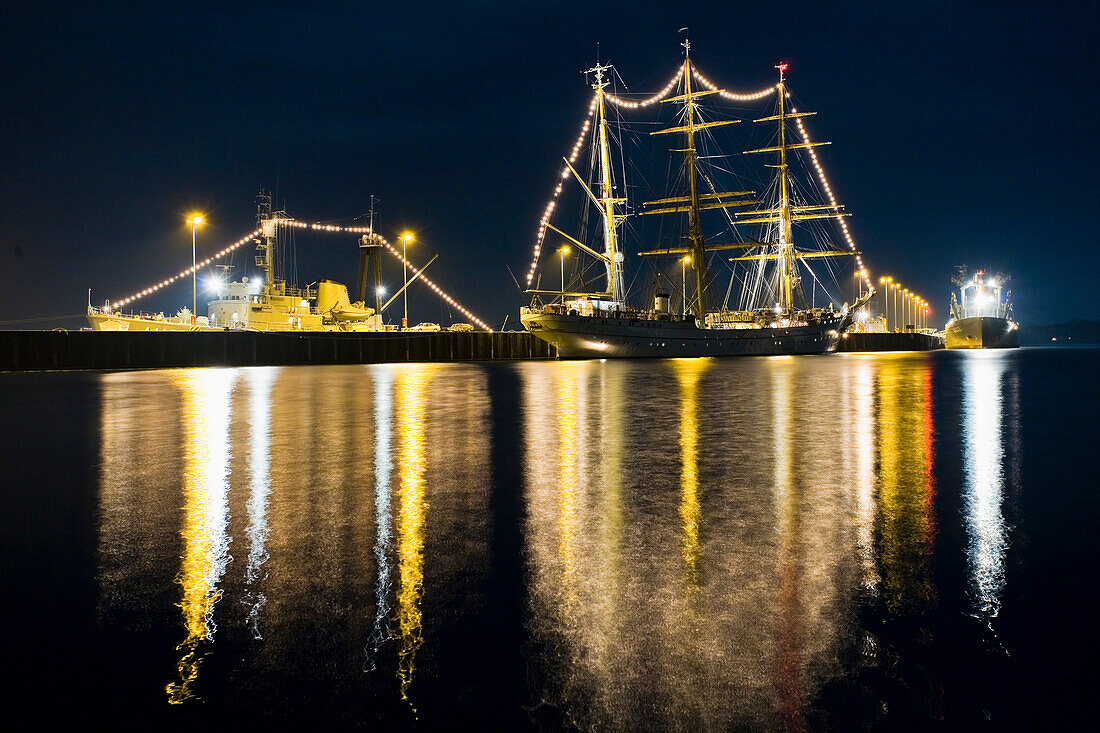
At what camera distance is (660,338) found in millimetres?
79438

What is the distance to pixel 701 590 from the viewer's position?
4.78m

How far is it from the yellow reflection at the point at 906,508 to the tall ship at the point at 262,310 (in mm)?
58618

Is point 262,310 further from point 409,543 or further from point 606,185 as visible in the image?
point 409,543

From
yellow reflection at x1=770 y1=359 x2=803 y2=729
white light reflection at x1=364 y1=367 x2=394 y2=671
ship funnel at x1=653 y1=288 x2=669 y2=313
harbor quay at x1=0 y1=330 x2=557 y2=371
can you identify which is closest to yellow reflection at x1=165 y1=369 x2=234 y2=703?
white light reflection at x1=364 y1=367 x2=394 y2=671

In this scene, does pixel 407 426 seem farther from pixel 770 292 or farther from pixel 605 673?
Result: pixel 770 292

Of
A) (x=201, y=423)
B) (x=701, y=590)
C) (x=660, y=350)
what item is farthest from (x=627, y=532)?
(x=660, y=350)

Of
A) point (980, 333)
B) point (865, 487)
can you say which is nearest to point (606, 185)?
point (865, 487)

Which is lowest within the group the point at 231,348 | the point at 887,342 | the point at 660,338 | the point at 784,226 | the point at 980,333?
the point at 231,348

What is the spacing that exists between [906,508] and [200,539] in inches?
251

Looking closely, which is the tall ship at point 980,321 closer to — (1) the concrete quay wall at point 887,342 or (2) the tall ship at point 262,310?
(1) the concrete quay wall at point 887,342

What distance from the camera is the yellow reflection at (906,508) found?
4870 millimetres

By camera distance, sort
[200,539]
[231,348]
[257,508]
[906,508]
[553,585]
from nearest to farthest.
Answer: [553,585], [200,539], [906,508], [257,508], [231,348]

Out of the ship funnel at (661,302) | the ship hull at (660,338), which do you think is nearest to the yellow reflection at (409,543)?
the ship hull at (660,338)

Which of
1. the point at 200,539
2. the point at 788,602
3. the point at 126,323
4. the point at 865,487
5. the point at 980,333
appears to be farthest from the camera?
the point at 980,333
